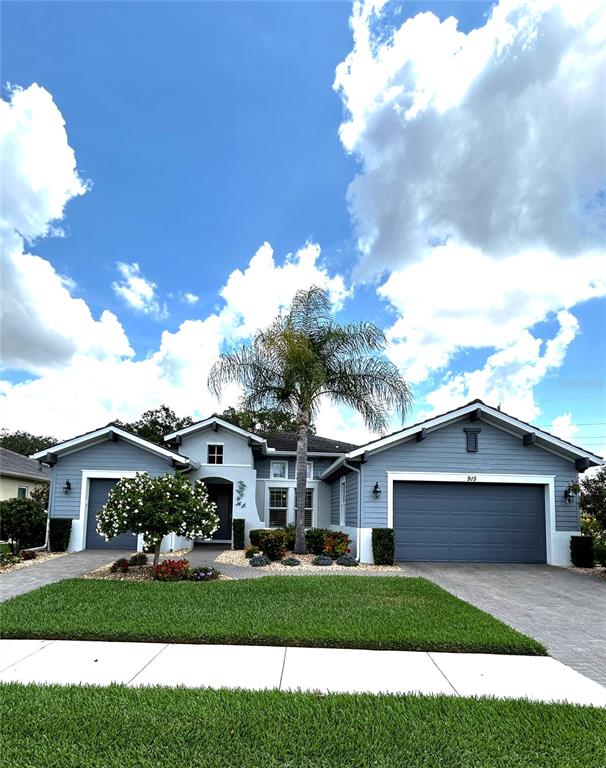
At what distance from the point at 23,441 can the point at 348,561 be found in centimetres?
4798

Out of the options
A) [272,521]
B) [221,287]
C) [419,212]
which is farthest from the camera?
[272,521]

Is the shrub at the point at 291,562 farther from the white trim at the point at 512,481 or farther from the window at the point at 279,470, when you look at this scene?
the window at the point at 279,470

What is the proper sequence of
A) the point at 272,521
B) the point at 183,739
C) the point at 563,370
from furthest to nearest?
the point at 272,521 → the point at 563,370 → the point at 183,739

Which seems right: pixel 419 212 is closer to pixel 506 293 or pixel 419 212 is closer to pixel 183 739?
pixel 506 293

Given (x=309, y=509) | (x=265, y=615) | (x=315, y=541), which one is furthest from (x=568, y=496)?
(x=265, y=615)

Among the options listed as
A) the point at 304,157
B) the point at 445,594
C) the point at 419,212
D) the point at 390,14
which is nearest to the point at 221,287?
the point at 304,157

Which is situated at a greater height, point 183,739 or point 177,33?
point 177,33

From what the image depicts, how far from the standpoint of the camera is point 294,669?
500 cm

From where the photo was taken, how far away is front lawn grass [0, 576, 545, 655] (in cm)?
584

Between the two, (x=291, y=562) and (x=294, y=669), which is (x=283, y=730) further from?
(x=291, y=562)

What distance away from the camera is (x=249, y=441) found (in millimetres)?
18516

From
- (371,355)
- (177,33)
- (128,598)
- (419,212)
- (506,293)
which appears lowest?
(128,598)

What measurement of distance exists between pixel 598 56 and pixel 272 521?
17.4 m

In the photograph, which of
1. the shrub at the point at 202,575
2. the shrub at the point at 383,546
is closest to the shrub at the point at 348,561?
the shrub at the point at 383,546
